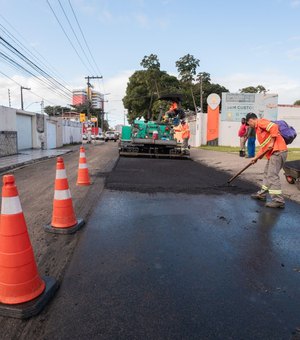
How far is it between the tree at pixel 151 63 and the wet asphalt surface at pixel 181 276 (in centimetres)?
5089

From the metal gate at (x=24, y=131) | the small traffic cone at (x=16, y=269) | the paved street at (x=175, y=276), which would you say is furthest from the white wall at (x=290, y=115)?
the small traffic cone at (x=16, y=269)

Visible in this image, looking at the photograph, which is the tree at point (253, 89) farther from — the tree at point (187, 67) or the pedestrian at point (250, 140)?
the pedestrian at point (250, 140)

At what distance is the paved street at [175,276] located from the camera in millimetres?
2383

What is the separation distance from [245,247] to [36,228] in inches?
111

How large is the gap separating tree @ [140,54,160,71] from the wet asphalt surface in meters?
50.9

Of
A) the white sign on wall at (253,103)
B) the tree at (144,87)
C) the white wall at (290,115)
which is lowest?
the white wall at (290,115)

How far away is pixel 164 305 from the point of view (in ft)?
8.71

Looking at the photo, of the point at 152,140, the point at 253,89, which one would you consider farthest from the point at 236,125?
the point at 253,89

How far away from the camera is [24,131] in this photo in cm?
2211

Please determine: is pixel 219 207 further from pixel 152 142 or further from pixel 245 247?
pixel 152 142

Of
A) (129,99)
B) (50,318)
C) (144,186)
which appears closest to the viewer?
(50,318)

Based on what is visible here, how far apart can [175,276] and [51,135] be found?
25.7 meters

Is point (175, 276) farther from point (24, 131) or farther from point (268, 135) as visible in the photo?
point (24, 131)

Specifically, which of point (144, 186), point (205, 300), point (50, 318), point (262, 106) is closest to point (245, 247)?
point (205, 300)
